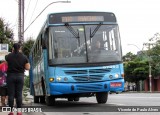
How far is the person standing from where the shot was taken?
33.2 ft

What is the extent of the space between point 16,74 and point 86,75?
4.21 m

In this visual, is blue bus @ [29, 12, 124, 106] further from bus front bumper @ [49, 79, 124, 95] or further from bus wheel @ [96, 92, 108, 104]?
bus wheel @ [96, 92, 108, 104]

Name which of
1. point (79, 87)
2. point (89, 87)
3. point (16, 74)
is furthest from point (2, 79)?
point (16, 74)

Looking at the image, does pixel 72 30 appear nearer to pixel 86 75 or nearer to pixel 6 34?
pixel 86 75

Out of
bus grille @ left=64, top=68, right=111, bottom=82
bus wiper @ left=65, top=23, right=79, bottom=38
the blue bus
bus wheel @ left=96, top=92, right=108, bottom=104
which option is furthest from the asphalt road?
bus wiper @ left=65, top=23, right=79, bottom=38

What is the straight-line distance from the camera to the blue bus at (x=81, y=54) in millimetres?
14000

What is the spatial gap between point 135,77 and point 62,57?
217ft

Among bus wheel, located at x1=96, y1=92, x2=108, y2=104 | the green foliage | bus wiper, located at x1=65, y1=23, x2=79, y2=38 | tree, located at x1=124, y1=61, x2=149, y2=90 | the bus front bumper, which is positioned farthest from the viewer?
tree, located at x1=124, y1=61, x2=149, y2=90

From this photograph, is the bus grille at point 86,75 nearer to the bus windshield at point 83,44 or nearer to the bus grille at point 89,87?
the bus grille at point 89,87

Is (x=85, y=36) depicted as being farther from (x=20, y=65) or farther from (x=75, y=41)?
(x=20, y=65)

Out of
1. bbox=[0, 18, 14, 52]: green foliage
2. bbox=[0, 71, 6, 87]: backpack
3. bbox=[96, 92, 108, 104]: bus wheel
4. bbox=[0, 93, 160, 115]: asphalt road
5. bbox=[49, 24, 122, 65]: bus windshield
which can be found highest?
bbox=[0, 18, 14, 52]: green foliage

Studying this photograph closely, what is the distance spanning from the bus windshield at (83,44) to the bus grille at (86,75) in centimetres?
34

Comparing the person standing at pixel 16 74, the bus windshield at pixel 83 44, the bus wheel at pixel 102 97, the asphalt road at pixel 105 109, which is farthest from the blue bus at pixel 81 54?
the person standing at pixel 16 74

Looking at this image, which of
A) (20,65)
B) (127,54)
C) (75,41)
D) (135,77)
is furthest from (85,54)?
Answer: (127,54)
